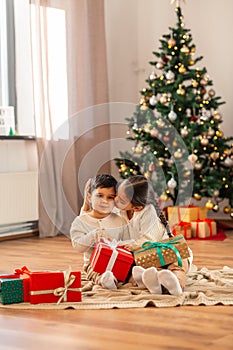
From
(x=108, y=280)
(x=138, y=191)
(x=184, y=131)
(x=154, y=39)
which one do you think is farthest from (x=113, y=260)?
(x=154, y=39)

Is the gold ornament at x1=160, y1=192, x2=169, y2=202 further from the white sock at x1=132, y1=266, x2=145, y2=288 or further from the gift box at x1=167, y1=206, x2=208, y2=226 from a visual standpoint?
the white sock at x1=132, y1=266, x2=145, y2=288

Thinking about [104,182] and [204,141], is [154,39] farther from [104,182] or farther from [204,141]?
[104,182]

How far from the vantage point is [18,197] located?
5418 millimetres

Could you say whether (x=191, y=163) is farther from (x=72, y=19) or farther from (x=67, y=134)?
(x=72, y=19)

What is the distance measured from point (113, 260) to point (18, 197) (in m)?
2.35

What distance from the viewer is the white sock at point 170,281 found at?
2.96 m

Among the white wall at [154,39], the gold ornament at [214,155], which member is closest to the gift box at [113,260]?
the gold ornament at [214,155]

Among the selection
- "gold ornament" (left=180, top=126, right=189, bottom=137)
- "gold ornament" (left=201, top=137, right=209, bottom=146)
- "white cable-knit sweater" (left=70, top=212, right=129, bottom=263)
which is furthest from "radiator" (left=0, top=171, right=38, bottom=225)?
"white cable-knit sweater" (left=70, top=212, right=129, bottom=263)

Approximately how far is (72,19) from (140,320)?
356 cm

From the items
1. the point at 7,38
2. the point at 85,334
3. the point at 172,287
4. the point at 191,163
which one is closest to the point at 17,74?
the point at 7,38

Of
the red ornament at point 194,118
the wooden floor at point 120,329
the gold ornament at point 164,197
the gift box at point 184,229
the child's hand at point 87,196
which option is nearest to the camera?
the wooden floor at point 120,329

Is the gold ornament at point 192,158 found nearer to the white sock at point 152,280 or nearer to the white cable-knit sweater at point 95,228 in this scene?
the white cable-knit sweater at point 95,228

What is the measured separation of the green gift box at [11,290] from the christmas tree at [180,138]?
253cm

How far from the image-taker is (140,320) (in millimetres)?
2639
